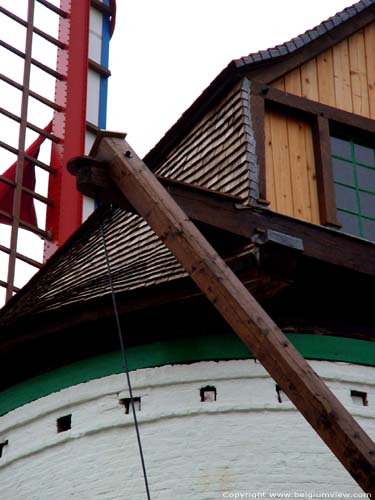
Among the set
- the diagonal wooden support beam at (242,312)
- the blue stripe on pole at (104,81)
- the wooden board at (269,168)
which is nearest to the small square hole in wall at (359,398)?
the wooden board at (269,168)

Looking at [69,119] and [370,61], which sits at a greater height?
[69,119]

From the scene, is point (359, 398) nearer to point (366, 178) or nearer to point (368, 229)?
point (368, 229)

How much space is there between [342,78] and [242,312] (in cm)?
425

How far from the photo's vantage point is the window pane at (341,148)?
37.5ft

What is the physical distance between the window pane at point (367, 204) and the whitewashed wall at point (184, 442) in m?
1.69

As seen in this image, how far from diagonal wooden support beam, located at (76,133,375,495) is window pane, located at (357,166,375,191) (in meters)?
2.54

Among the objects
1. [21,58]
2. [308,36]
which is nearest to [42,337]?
[308,36]

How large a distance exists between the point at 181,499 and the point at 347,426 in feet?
7.81

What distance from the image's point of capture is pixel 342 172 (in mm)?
11312

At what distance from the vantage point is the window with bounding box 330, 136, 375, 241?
11.1 metres

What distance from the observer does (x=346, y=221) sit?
1102 centimetres

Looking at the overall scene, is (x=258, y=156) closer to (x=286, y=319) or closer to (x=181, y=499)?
(x=286, y=319)

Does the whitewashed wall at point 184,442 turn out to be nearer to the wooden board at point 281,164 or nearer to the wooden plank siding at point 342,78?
the wooden board at point 281,164

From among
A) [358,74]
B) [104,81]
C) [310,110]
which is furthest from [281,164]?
[104,81]
